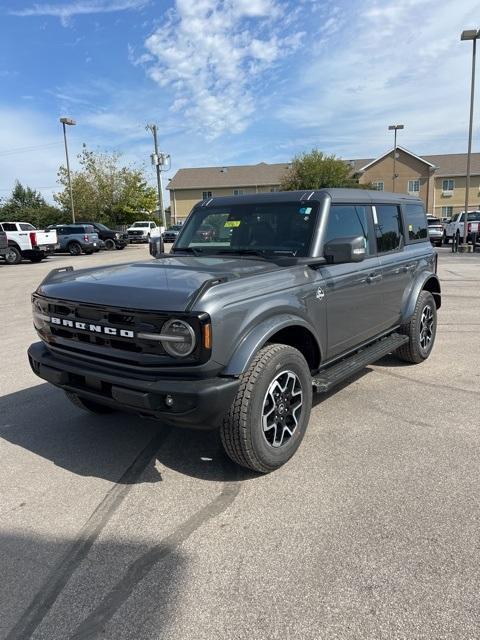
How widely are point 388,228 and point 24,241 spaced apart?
21.4 m

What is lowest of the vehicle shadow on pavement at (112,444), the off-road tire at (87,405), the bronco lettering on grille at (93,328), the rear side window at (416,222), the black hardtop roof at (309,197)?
the vehicle shadow on pavement at (112,444)

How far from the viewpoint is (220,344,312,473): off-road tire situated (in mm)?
2973

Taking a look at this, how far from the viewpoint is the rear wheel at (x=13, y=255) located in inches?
904

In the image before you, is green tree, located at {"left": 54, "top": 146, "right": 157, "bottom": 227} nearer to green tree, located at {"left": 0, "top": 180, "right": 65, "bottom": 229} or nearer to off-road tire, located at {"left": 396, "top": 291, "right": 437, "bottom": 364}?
green tree, located at {"left": 0, "top": 180, "right": 65, "bottom": 229}

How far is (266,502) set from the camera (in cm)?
300

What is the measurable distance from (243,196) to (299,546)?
3049 millimetres

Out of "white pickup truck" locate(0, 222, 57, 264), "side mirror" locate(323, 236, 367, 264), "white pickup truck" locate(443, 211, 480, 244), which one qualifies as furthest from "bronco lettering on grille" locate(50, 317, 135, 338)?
"white pickup truck" locate(443, 211, 480, 244)

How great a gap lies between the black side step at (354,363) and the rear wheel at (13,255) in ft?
71.5

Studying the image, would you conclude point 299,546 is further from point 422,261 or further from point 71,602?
point 422,261

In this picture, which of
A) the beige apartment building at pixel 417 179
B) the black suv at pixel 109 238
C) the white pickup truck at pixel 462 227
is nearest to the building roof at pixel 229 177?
the beige apartment building at pixel 417 179

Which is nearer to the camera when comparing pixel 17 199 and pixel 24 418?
pixel 24 418

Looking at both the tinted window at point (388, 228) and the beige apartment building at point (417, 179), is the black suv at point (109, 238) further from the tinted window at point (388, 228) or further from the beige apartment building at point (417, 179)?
the tinted window at point (388, 228)

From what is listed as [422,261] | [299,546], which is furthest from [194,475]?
[422,261]

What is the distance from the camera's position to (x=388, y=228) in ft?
16.7
